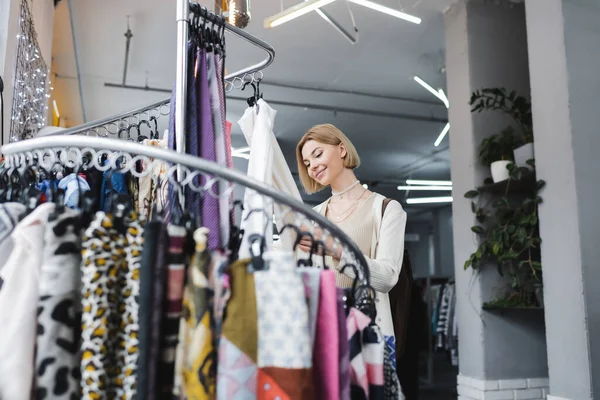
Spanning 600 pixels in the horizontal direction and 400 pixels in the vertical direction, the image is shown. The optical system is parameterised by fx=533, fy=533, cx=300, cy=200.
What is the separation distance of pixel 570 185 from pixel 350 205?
Result: 167 cm

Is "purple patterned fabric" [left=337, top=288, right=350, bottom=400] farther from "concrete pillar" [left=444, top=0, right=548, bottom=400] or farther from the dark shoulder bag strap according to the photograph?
"concrete pillar" [left=444, top=0, right=548, bottom=400]

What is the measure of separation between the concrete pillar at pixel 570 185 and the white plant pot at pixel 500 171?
443 millimetres

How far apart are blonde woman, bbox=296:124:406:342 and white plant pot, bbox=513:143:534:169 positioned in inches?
79.1

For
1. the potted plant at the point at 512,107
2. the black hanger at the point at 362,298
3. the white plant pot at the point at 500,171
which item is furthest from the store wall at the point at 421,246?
the black hanger at the point at 362,298

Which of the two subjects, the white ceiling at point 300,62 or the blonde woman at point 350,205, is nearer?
the blonde woman at point 350,205

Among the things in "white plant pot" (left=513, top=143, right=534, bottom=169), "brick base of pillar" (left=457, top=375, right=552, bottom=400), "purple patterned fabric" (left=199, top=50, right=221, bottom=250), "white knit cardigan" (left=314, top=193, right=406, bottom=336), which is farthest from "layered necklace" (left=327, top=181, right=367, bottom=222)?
"brick base of pillar" (left=457, top=375, right=552, bottom=400)

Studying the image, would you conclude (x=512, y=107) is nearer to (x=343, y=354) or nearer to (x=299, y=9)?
(x=299, y=9)

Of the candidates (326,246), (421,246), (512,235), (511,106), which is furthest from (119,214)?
(421,246)

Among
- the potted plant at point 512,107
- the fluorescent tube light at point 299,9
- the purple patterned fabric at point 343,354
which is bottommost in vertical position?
the purple patterned fabric at point 343,354

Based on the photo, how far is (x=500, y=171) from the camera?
3.80 meters

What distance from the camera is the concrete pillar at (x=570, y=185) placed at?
9.51ft

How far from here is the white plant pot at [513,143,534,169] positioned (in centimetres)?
359

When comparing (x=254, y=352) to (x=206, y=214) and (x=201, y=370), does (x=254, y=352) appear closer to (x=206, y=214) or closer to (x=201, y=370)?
(x=201, y=370)

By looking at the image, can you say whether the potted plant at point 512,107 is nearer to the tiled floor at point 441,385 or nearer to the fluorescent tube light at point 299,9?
the fluorescent tube light at point 299,9
